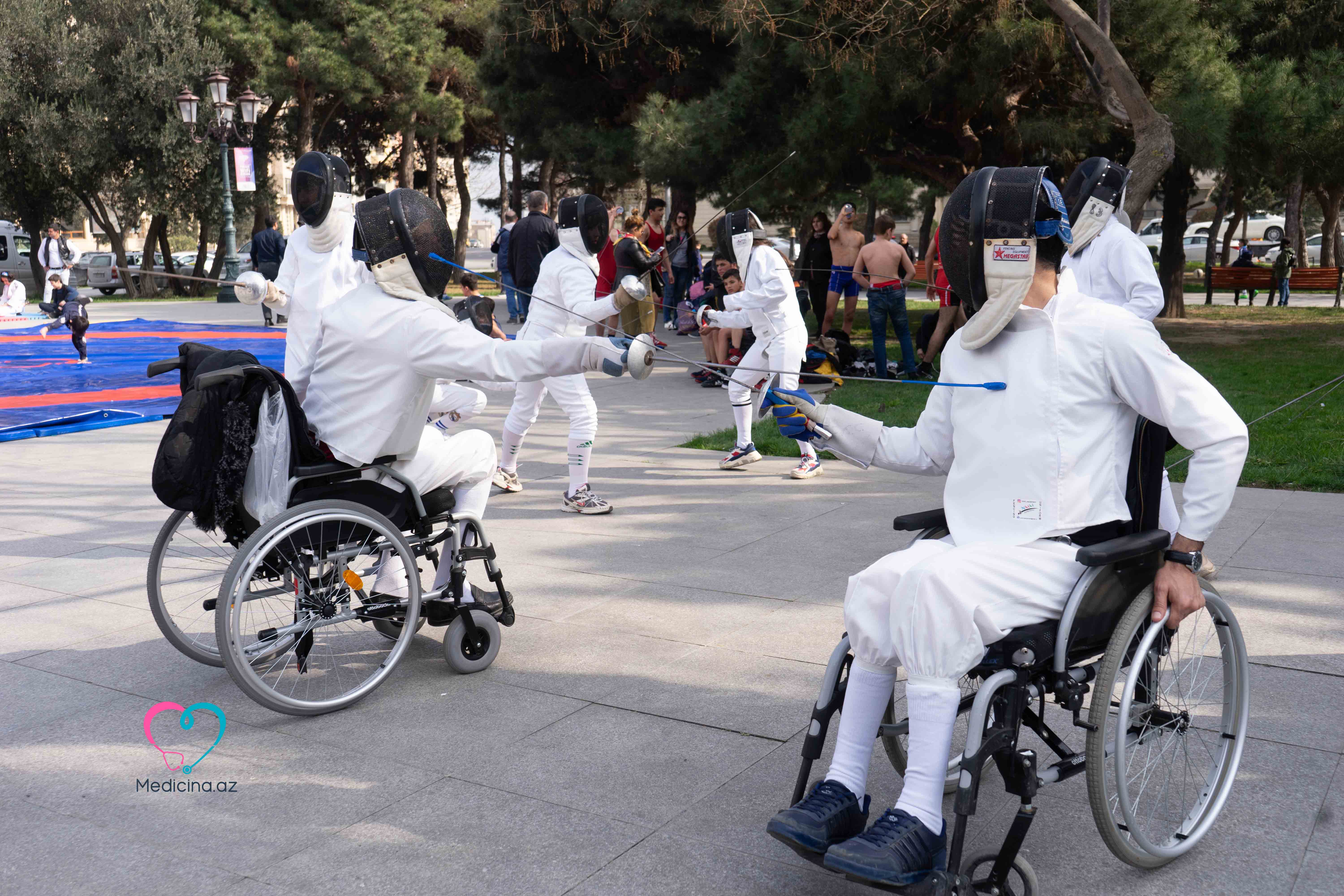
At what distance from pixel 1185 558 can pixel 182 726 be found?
305cm

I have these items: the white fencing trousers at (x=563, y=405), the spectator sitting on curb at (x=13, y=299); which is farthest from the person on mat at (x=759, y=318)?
the spectator sitting on curb at (x=13, y=299)

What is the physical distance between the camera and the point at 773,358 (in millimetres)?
7551

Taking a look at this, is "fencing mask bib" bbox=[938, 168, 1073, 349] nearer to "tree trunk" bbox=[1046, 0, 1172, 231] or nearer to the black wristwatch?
the black wristwatch

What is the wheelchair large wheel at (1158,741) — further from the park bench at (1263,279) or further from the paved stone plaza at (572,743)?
the park bench at (1263,279)

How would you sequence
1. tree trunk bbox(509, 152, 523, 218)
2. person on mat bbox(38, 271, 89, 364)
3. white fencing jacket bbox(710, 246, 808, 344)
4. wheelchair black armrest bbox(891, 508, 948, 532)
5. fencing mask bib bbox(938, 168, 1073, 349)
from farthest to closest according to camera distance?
tree trunk bbox(509, 152, 523, 218)
person on mat bbox(38, 271, 89, 364)
white fencing jacket bbox(710, 246, 808, 344)
wheelchair black armrest bbox(891, 508, 948, 532)
fencing mask bib bbox(938, 168, 1073, 349)

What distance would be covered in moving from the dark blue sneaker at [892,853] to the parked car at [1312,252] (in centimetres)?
3789

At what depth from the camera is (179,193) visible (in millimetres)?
28672

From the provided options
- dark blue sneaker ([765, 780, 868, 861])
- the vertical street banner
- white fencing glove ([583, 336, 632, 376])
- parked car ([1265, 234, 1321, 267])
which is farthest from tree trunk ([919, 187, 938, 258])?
dark blue sneaker ([765, 780, 868, 861])

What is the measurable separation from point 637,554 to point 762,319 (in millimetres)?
2450

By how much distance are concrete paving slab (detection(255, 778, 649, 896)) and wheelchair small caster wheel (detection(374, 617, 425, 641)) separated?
1194 millimetres

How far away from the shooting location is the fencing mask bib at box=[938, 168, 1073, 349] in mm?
2717

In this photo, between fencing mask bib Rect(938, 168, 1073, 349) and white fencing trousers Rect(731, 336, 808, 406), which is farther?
white fencing trousers Rect(731, 336, 808, 406)

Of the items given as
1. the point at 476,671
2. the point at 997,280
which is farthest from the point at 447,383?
the point at 997,280

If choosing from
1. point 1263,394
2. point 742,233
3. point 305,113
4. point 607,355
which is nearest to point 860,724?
point 607,355
